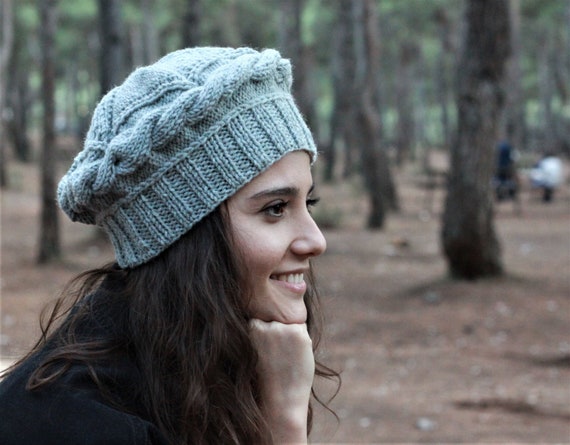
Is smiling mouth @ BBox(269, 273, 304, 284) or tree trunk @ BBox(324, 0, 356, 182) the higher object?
smiling mouth @ BBox(269, 273, 304, 284)

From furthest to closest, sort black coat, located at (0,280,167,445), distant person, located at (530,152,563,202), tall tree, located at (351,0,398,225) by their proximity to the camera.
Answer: distant person, located at (530,152,563,202) < tall tree, located at (351,0,398,225) < black coat, located at (0,280,167,445)

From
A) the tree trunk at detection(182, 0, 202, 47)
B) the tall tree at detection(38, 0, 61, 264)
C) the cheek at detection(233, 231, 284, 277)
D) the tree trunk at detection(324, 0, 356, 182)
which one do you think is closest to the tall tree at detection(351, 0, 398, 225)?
the tree trunk at detection(324, 0, 356, 182)

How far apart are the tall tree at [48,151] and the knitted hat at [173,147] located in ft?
37.5

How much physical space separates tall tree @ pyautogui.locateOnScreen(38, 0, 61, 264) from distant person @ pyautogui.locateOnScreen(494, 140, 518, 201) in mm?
10968

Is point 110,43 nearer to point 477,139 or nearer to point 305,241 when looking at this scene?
point 477,139

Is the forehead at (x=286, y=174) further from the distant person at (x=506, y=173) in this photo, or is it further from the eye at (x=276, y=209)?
the distant person at (x=506, y=173)

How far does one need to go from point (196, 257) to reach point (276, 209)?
20 centimetres

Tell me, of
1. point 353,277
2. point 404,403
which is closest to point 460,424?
point 404,403

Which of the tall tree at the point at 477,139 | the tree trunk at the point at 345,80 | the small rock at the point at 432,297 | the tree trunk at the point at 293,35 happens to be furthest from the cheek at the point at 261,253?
the tree trunk at the point at 345,80

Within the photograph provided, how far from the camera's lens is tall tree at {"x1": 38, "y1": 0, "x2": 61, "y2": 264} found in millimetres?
13414

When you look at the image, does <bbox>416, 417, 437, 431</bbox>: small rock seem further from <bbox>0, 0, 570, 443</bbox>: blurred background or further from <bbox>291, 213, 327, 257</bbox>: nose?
<bbox>291, 213, 327, 257</bbox>: nose

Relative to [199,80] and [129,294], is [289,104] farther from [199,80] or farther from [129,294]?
[129,294]

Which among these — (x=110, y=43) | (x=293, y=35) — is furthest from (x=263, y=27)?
(x=110, y=43)

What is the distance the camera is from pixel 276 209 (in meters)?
2.08
